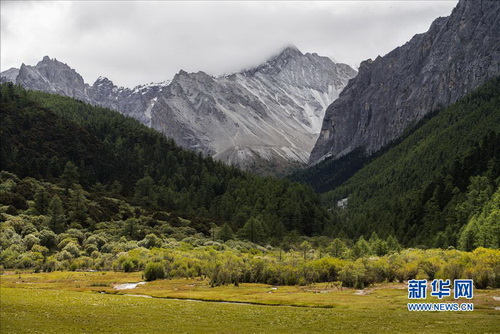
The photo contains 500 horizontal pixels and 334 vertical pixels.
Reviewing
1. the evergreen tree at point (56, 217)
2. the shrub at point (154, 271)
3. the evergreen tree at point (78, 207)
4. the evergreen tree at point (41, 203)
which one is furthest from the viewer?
the evergreen tree at point (78, 207)

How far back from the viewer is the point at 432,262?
3450 inches

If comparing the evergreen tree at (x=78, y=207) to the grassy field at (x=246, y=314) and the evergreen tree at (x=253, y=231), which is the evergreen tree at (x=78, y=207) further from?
the grassy field at (x=246, y=314)

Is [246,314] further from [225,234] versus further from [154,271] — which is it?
[225,234]

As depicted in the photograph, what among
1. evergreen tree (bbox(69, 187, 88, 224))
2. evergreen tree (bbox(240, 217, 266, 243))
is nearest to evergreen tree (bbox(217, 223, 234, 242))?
evergreen tree (bbox(240, 217, 266, 243))

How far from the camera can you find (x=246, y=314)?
57375 mm

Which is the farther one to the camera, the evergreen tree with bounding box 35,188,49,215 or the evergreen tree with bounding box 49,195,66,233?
the evergreen tree with bounding box 35,188,49,215

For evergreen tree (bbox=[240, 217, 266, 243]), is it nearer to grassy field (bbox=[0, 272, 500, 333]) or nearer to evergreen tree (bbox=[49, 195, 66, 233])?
evergreen tree (bbox=[49, 195, 66, 233])

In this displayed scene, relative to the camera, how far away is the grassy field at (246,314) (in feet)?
151

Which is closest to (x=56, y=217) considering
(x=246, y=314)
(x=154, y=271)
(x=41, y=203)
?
(x=41, y=203)

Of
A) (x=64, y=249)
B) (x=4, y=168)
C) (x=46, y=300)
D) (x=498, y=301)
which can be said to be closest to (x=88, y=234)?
(x=64, y=249)

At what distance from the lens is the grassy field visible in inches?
1813

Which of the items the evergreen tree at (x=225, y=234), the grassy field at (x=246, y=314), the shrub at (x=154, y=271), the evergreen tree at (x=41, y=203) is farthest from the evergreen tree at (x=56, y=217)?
the grassy field at (x=246, y=314)

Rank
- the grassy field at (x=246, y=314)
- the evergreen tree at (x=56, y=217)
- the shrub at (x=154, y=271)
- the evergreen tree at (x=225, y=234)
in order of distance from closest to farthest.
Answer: the grassy field at (x=246, y=314) → the shrub at (x=154, y=271) → the evergreen tree at (x=56, y=217) → the evergreen tree at (x=225, y=234)

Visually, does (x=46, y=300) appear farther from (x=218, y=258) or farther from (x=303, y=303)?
(x=218, y=258)
